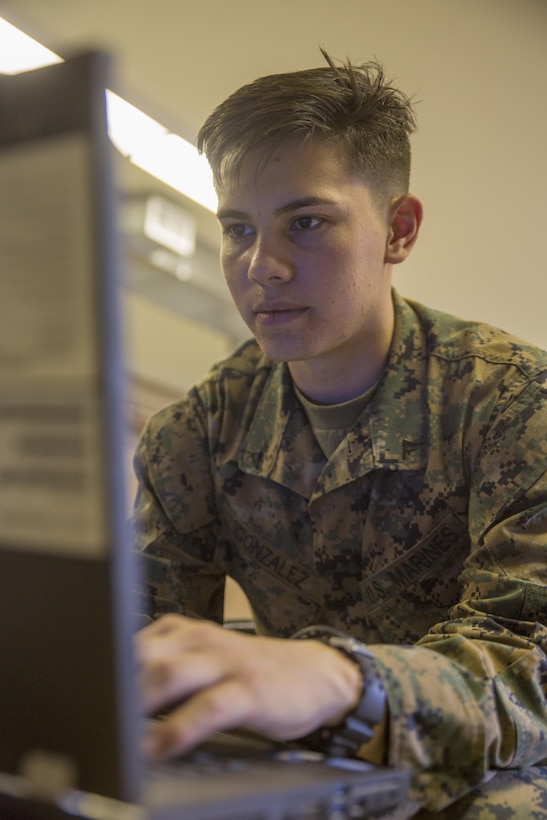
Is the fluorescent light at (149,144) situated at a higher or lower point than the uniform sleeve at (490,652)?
higher

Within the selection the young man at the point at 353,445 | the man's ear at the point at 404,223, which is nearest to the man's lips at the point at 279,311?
the young man at the point at 353,445

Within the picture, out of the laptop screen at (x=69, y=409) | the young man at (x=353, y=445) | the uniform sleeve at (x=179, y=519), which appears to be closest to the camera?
the laptop screen at (x=69, y=409)

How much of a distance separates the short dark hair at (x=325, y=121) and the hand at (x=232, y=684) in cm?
83

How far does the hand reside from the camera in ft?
1.85

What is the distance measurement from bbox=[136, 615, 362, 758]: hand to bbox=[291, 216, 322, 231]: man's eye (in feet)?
2.35

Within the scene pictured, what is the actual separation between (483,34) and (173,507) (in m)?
2.01

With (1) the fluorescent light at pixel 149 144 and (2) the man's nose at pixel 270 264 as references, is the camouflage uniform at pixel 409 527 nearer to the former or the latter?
(2) the man's nose at pixel 270 264

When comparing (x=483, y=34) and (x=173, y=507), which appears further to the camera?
(x=483, y=34)

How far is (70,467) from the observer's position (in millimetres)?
431

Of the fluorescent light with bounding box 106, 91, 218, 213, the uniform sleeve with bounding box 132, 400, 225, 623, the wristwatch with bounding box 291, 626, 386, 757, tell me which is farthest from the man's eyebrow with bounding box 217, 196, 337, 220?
the fluorescent light with bounding box 106, 91, 218, 213

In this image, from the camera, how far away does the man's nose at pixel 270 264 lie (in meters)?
1.24

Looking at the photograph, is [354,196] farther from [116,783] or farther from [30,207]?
[116,783]

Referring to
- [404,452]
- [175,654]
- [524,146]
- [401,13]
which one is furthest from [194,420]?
[524,146]

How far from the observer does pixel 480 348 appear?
129 cm
